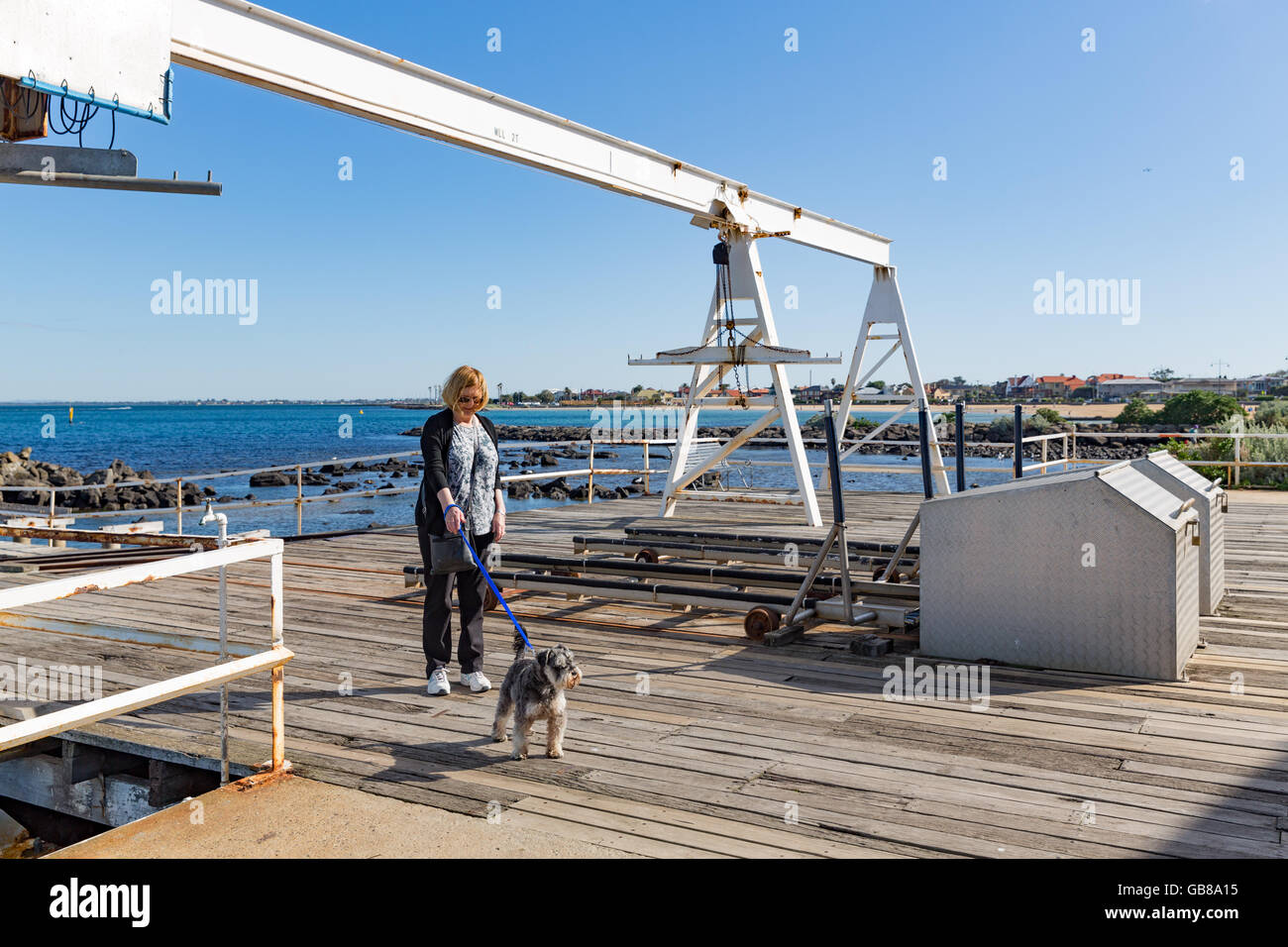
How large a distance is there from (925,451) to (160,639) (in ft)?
21.2

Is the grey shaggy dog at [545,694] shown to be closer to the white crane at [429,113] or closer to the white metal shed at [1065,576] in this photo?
the white metal shed at [1065,576]

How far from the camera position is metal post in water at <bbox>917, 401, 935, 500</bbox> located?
24.5 feet

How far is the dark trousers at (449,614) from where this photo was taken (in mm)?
5172

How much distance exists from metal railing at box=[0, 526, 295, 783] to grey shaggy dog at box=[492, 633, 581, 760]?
3.27 feet

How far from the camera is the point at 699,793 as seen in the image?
12.0ft

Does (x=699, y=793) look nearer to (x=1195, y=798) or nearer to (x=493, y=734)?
(x=493, y=734)

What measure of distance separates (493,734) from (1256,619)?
576cm

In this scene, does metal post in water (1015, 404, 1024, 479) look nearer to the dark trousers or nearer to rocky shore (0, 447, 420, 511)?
the dark trousers

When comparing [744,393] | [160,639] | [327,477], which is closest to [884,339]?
[744,393]

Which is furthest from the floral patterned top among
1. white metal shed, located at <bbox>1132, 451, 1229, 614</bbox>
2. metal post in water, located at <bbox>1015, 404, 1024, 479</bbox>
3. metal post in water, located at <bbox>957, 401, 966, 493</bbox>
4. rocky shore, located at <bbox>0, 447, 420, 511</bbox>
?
rocky shore, located at <bbox>0, 447, 420, 511</bbox>

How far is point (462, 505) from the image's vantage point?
5176 millimetres

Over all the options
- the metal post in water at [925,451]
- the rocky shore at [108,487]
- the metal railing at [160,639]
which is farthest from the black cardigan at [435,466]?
the rocky shore at [108,487]

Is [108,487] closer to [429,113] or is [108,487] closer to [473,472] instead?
[429,113]
